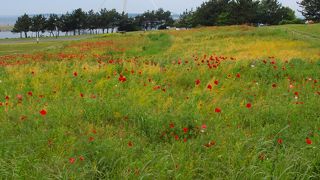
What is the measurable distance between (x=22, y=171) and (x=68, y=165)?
40 cm

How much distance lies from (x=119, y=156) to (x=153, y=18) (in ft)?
416

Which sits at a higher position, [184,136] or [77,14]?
[77,14]

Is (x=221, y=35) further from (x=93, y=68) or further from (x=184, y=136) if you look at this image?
A: (x=184, y=136)

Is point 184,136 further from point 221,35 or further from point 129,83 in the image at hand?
point 221,35

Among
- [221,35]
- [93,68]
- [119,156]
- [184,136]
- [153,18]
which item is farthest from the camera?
[153,18]

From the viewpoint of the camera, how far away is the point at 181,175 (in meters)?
3.62

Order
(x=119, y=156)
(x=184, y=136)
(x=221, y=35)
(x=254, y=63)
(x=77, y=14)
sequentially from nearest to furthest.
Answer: (x=119, y=156), (x=184, y=136), (x=254, y=63), (x=221, y=35), (x=77, y=14)

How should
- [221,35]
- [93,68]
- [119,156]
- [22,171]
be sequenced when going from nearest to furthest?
[22,171] → [119,156] → [93,68] → [221,35]

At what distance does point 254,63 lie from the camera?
9.91m

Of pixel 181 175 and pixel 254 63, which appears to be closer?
pixel 181 175

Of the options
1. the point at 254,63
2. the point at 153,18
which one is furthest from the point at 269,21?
the point at 254,63

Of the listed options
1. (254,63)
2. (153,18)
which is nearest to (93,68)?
(254,63)

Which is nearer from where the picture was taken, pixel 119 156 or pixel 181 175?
pixel 181 175

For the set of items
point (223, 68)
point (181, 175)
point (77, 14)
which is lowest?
point (181, 175)
